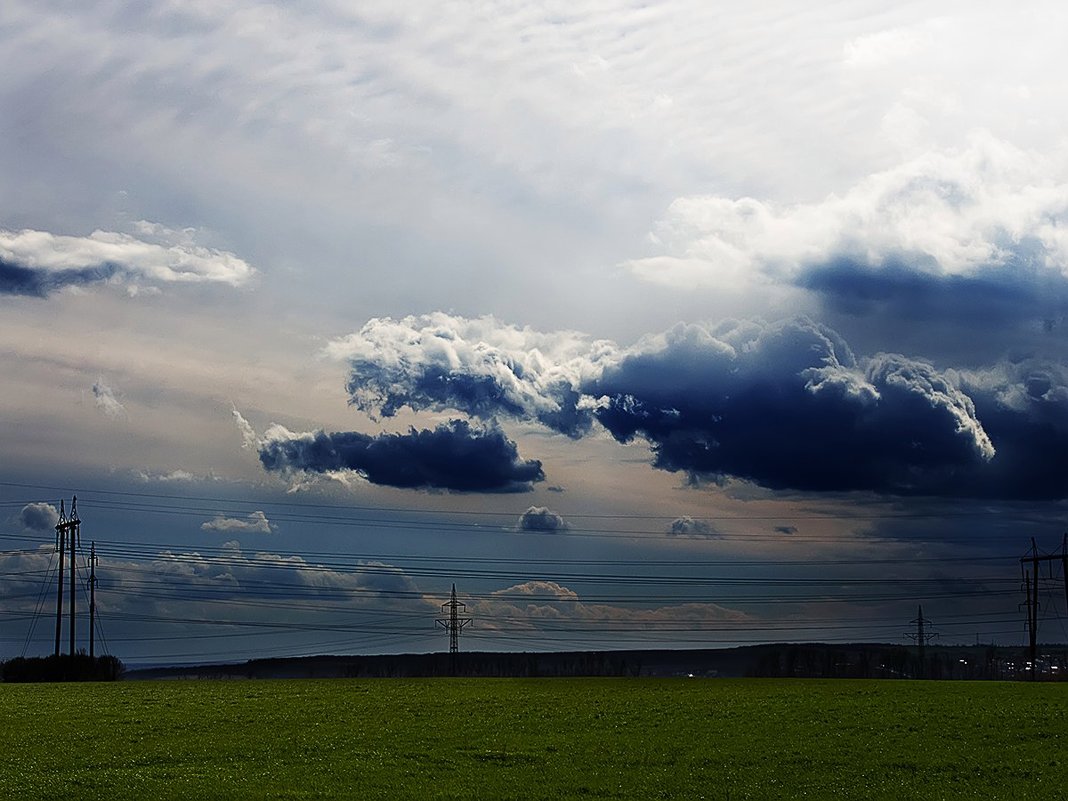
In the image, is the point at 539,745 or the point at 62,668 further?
the point at 62,668

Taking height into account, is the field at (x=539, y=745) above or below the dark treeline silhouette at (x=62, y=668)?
above

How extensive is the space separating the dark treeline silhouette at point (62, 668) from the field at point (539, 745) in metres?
50.1

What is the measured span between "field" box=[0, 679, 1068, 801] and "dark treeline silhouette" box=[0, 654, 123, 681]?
164 feet

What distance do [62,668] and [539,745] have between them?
89.8 meters

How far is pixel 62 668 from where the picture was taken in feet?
410

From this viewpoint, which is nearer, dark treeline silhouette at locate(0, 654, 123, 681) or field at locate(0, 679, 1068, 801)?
field at locate(0, 679, 1068, 801)

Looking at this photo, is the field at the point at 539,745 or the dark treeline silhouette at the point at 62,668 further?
the dark treeline silhouette at the point at 62,668

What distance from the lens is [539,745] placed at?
51.7 metres

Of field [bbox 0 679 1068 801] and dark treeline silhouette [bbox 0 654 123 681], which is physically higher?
field [bbox 0 679 1068 801]

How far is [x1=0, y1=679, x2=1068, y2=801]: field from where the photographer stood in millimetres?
42000

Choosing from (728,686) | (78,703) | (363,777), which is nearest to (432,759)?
(363,777)

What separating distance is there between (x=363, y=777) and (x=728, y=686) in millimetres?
51218

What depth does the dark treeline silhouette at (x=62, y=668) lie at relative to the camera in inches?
4911

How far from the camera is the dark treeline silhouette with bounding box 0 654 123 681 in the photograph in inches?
4911
